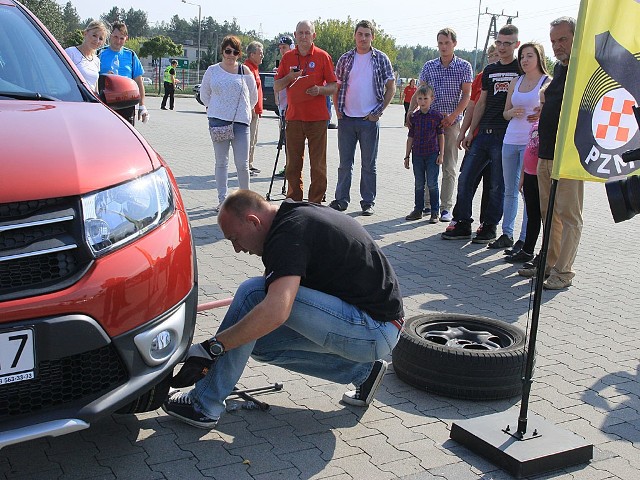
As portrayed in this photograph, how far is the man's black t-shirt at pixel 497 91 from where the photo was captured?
7.59 m

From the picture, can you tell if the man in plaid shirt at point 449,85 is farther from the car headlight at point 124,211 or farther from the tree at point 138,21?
the tree at point 138,21

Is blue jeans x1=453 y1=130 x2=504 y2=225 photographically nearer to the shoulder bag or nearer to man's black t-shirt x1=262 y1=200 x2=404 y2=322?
the shoulder bag

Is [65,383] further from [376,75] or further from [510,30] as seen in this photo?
[376,75]

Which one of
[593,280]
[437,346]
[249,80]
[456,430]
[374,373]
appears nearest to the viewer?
[456,430]

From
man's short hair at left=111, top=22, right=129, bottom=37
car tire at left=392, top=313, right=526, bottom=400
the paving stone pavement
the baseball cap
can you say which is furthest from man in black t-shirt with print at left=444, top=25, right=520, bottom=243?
the baseball cap

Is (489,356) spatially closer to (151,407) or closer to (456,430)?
(456,430)

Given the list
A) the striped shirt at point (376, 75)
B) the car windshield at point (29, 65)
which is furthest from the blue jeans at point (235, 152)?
the car windshield at point (29, 65)

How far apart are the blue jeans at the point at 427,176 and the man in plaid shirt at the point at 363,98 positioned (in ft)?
1.83

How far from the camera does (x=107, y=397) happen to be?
2.75 meters

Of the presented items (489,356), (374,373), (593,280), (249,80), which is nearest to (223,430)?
(374,373)

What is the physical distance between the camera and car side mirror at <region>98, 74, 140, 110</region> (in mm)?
4277

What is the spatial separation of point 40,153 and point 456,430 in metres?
2.20

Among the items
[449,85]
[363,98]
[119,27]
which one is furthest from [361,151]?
[119,27]

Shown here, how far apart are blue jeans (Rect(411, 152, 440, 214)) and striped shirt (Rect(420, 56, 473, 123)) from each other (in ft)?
1.87
